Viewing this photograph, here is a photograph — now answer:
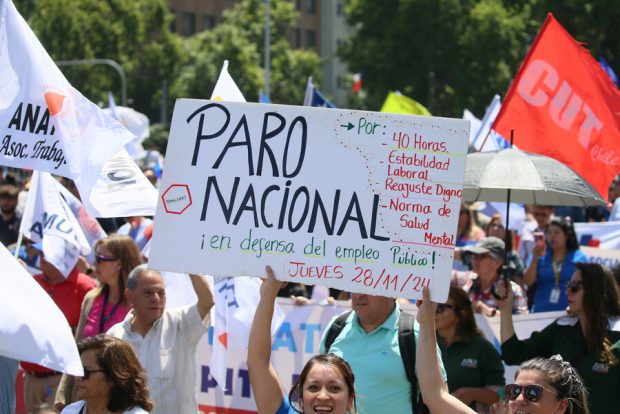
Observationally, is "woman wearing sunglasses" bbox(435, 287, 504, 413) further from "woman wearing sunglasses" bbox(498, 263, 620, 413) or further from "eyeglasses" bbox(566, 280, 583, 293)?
"eyeglasses" bbox(566, 280, 583, 293)

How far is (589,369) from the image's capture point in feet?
19.6

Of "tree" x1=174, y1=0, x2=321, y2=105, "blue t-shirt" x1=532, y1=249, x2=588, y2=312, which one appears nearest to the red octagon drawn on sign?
"blue t-shirt" x1=532, y1=249, x2=588, y2=312

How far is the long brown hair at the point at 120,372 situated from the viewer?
4906mm

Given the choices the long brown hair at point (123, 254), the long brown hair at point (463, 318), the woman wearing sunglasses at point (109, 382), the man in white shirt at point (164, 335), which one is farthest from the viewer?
the long brown hair at point (123, 254)

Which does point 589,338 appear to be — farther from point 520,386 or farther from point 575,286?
point 520,386

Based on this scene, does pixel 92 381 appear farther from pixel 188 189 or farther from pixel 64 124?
pixel 64 124

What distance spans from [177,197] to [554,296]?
4.75 m

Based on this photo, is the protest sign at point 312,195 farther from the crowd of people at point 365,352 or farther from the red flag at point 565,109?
the red flag at point 565,109

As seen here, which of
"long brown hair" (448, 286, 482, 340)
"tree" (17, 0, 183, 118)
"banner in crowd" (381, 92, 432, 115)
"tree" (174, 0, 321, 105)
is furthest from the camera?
"tree" (174, 0, 321, 105)

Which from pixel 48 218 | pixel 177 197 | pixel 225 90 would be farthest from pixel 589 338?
pixel 48 218

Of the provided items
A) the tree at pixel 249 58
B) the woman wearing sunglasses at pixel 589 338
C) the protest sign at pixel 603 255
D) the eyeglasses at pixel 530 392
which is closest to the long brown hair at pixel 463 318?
the woman wearing sunglasses at pixel 589 338

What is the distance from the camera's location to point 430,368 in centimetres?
448

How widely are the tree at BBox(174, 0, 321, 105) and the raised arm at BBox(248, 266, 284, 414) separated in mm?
44293

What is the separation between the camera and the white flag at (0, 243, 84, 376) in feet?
12.5
